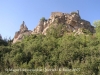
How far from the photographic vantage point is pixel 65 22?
2600cm

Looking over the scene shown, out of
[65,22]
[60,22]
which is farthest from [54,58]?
[65,22]

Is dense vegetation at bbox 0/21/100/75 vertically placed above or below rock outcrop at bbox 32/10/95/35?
below

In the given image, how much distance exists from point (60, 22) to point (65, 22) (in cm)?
79

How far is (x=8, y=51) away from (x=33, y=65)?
3.60 m

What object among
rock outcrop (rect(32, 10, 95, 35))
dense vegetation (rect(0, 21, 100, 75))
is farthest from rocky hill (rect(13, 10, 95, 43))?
dense vegetation (rect(0, 21, 100, 75))

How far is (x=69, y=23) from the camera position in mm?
25781

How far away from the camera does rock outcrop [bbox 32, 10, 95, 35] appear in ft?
83.8

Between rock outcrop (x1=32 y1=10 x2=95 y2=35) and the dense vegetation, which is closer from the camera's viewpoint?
the dense vegetation

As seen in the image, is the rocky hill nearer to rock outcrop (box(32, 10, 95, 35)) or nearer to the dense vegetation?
rock outcrop (box(32, 10, 95, 35))

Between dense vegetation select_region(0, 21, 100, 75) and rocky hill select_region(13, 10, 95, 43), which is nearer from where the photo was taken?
dense vegetation select_region(0, 21, 100, 75)

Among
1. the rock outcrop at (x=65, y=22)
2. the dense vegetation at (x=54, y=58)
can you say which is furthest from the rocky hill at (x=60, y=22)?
the dense vegetation at (x=54, y=58)

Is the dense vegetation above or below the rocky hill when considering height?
below

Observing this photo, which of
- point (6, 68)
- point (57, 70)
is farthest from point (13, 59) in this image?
point (57, 70)

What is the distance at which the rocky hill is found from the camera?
25.6 meters
